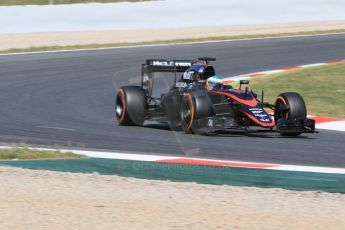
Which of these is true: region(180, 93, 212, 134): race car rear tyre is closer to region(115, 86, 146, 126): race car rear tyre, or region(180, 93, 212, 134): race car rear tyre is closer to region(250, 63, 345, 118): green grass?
region(115, 86, 146, 126): race car rear tyre

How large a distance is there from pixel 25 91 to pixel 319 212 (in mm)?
11040

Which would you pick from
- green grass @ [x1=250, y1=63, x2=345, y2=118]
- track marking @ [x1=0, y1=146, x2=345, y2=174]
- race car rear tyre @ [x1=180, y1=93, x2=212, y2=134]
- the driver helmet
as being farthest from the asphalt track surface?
green grass @ [x1=250, y1=63, x2=345, y2=118]

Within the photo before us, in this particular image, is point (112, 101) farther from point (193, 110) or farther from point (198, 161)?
point (198, 161)

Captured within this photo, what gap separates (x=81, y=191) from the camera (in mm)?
7758

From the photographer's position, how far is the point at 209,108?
11.7 meters

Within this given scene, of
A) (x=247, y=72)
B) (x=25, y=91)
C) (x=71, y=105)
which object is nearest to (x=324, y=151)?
(x=71, y=105)

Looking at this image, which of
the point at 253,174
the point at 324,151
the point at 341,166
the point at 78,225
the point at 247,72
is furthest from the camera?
the point at 247,72

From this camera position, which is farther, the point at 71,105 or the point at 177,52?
the point at 177,52

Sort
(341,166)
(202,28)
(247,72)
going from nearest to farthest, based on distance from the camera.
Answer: (341,166) < (247,72) < (202,28)

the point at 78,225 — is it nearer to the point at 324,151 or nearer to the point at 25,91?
the point at 324,151

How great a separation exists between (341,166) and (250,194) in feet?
7.13

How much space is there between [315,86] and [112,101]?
437 centimetres

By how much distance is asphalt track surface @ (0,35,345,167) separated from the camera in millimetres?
10719

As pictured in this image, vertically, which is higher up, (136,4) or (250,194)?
(136,4)
